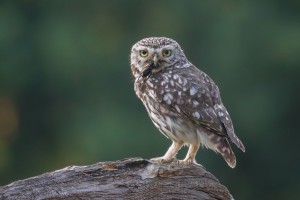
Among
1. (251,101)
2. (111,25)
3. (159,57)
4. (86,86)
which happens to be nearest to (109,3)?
(111,25)

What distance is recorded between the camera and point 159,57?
37.3ft

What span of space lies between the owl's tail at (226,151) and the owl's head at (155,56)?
1005mm

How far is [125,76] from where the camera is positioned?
26.9m

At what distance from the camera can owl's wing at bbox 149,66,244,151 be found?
35.1 ft

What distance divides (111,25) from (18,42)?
2109 mm

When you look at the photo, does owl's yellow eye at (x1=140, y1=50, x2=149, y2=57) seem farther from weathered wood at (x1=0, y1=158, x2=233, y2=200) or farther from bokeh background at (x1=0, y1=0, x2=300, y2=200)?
bokeh background at (x1=0, y1=0, x2=300, y2=200)

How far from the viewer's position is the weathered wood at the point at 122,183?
9.52 metres

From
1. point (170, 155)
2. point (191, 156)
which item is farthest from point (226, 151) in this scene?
point (170, 155)

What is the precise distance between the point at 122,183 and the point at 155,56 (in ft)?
6.01

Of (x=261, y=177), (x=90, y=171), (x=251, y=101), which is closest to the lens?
(x=90, y=171)

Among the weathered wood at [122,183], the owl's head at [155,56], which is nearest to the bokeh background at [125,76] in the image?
the owl's head at [155,56]

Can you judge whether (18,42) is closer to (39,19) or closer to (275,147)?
(39,19)

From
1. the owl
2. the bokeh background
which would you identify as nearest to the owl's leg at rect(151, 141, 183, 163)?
the owl

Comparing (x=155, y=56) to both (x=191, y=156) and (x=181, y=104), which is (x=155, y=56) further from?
(x=191, y=156)
